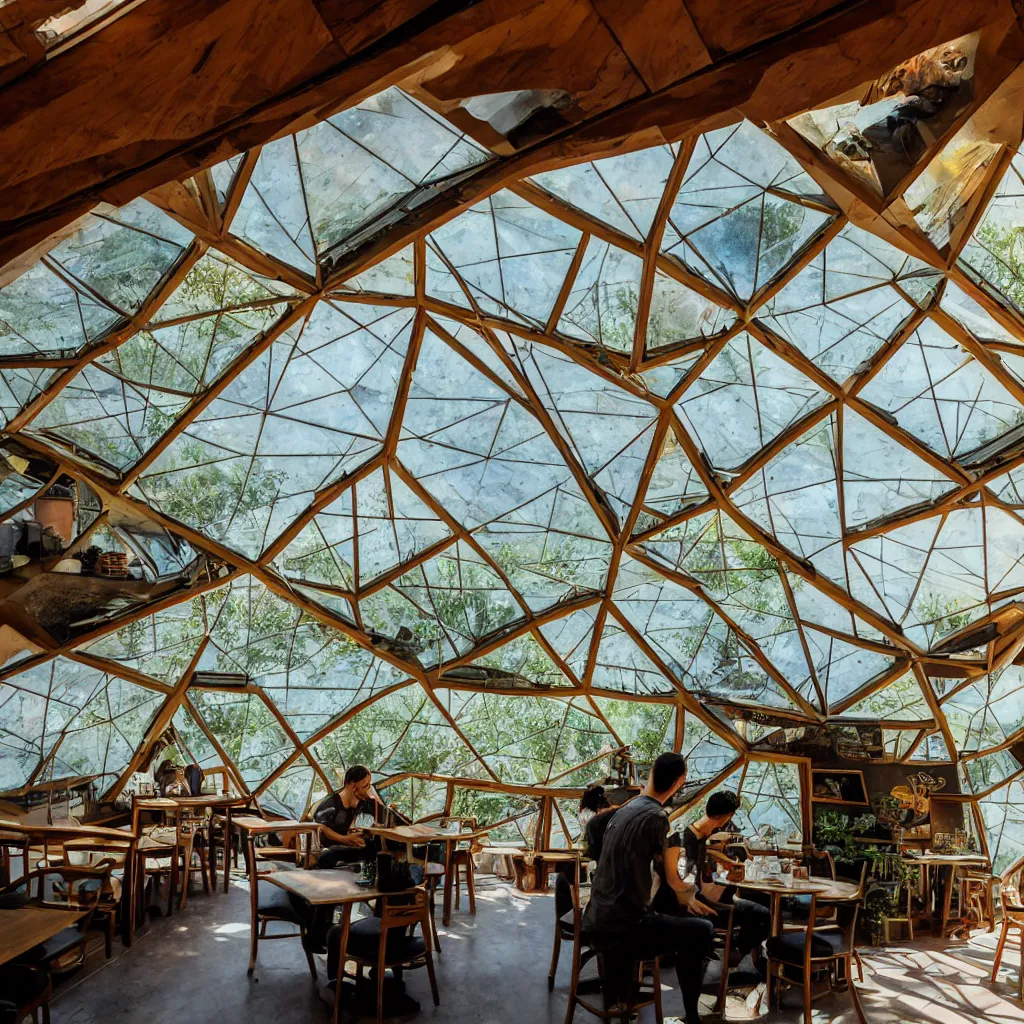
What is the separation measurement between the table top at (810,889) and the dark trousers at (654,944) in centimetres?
146

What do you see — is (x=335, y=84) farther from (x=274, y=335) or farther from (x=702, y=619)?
(x=702, y=619)

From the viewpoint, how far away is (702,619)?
16.7m

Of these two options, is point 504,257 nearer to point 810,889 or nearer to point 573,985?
point 810,889

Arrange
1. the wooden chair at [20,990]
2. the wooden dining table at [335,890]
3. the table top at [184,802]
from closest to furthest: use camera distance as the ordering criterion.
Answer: the wooden chair at [20,990] → the wooden dining table at [335,890] → the table top at [184,802]

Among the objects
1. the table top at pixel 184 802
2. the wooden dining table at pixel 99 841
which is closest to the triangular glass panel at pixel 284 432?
the table top at pixel 184 802

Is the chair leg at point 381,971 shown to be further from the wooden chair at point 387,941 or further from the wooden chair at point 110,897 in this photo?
the wooden chair at point 110,897

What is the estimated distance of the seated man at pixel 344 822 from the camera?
40.2 ft

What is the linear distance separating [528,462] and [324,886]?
25.2ft

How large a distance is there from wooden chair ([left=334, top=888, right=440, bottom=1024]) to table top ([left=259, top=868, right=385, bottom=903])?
26 cm

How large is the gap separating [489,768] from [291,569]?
17.8ft

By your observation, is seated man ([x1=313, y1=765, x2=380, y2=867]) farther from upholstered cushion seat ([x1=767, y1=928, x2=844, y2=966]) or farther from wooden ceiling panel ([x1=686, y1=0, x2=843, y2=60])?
wooden ceiling panel ([x1=686, y1=0, x2=843, y2=60])

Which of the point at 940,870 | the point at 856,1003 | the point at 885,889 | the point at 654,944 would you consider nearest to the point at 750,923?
the point at 856,1003

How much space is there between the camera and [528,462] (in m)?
15.1

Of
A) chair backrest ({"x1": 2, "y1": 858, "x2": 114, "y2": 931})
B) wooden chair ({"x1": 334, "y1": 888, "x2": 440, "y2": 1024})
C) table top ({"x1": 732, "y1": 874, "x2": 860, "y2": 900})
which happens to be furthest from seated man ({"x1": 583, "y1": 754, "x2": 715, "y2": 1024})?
chair backrest ({"x1": 2, "y1": 858, "x2": 114, "y2": 931})
